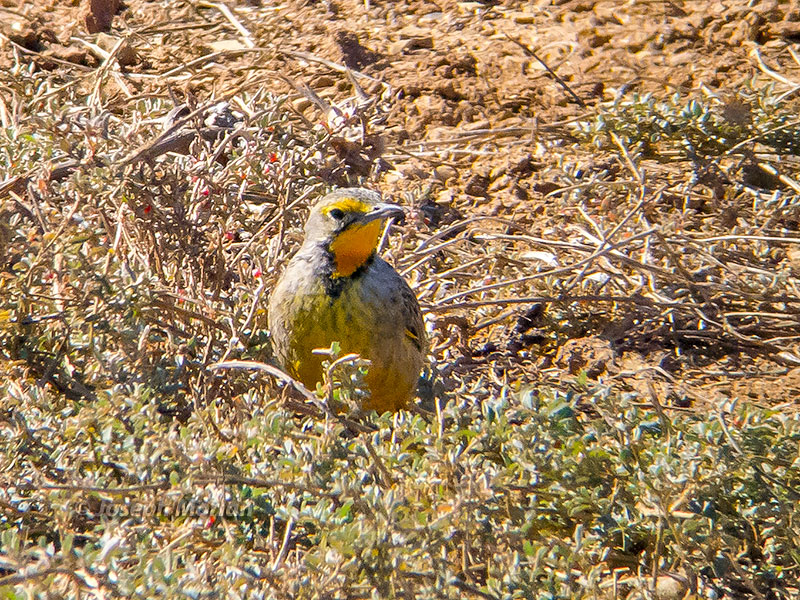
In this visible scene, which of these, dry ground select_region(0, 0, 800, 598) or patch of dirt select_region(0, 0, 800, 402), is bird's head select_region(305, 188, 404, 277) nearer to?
dry ground select_region(0, 0, 800, 598)

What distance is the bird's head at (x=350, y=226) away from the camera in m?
4.49

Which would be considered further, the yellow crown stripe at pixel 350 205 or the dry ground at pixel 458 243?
the yellow crown stripe at pixel 350 205

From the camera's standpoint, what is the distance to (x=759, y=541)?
3.46 meters

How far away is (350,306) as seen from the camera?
4.39m

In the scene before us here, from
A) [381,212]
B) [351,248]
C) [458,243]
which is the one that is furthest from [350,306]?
[458,243]

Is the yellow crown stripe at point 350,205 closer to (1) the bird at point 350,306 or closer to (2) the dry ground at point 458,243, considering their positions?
(1) the bird at point 350,306

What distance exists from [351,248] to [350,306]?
0.89ft

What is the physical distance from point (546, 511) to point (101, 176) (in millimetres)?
2468

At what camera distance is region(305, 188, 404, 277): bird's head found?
14.7 ft

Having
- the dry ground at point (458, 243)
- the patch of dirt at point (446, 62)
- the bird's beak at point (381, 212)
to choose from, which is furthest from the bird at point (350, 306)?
the patch of dirt at point (446, 62)

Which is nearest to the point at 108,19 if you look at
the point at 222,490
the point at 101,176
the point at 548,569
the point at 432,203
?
the point at 432,203

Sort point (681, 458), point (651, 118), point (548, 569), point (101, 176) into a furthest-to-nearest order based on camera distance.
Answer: point (651, 118)
point (101, 176)
point (681, 458)
point (548, 569)

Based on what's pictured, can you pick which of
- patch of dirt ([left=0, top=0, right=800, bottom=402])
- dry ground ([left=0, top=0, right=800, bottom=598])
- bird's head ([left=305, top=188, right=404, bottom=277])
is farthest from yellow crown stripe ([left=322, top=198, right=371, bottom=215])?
patch of dirt ([left=0, top=0, right=800, bottom=402])

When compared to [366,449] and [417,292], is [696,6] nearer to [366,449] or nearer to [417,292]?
[417,292]
